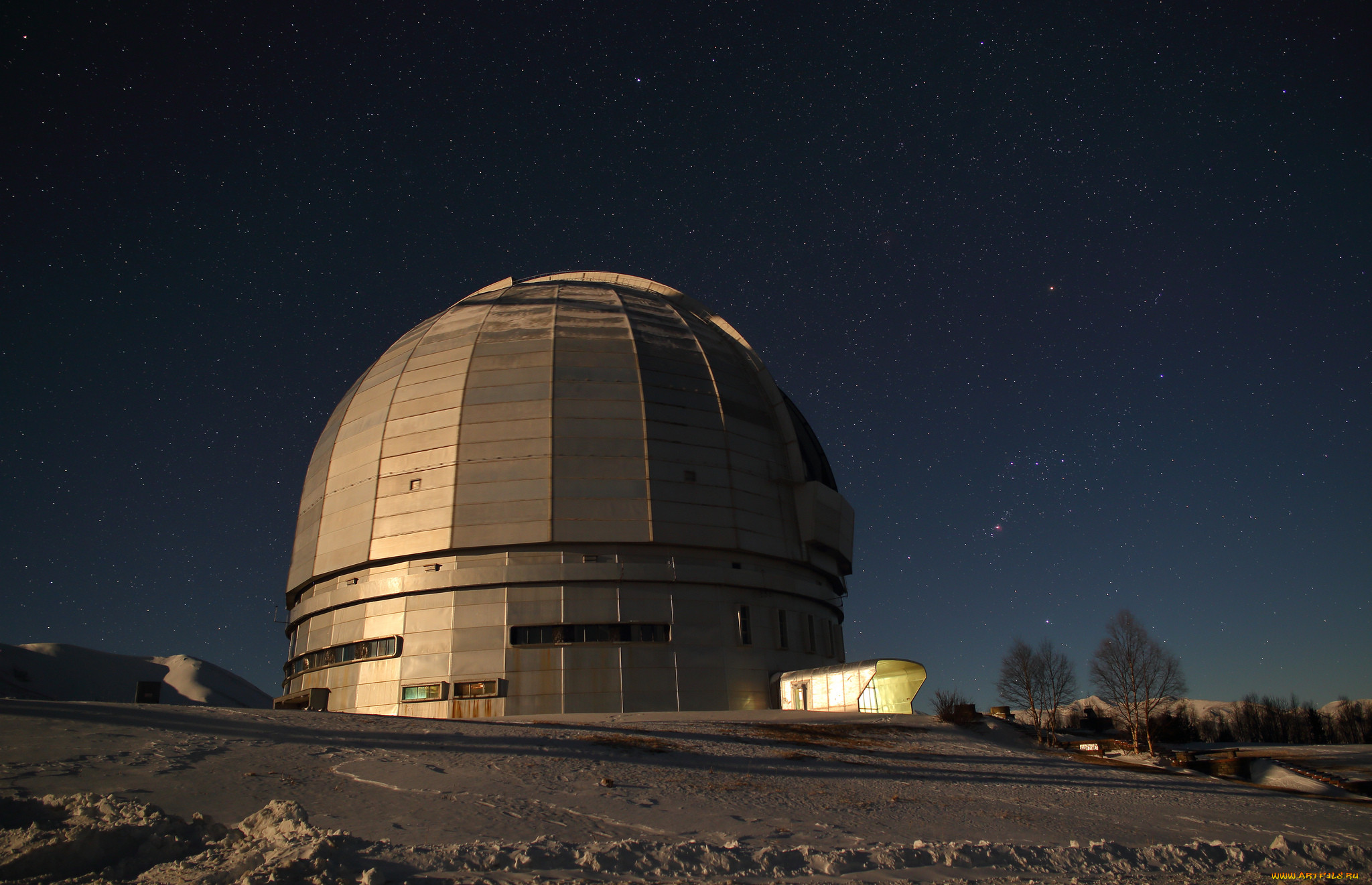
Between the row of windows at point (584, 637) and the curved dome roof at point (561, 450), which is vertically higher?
the curved dome roof at point (561, 450)

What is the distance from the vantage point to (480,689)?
25625 millimetres

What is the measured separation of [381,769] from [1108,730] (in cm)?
4843

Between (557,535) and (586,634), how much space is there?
11.0 feet

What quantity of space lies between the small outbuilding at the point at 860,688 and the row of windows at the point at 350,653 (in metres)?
13.2

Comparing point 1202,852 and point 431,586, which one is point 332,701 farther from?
point 1202,852

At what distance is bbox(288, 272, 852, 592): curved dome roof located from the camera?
27.7 m

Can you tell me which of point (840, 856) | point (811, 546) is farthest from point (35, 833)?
point (811, 546)

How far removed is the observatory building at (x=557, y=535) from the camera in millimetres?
26438

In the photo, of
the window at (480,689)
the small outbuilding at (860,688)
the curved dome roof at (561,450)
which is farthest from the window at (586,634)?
the small outbuilding at (860,688)

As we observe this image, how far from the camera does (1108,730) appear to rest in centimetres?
4725

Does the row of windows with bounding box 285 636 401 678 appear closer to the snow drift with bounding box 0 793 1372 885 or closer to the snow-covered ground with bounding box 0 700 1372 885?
the snow-covered ground with bounding box 0 700 1372 885

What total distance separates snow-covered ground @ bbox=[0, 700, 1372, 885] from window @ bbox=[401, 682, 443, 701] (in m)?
11.5

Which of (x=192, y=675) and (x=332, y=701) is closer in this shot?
(x=332, y=701)

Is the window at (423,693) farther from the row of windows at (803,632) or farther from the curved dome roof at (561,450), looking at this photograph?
the row of windows at (803,632)
